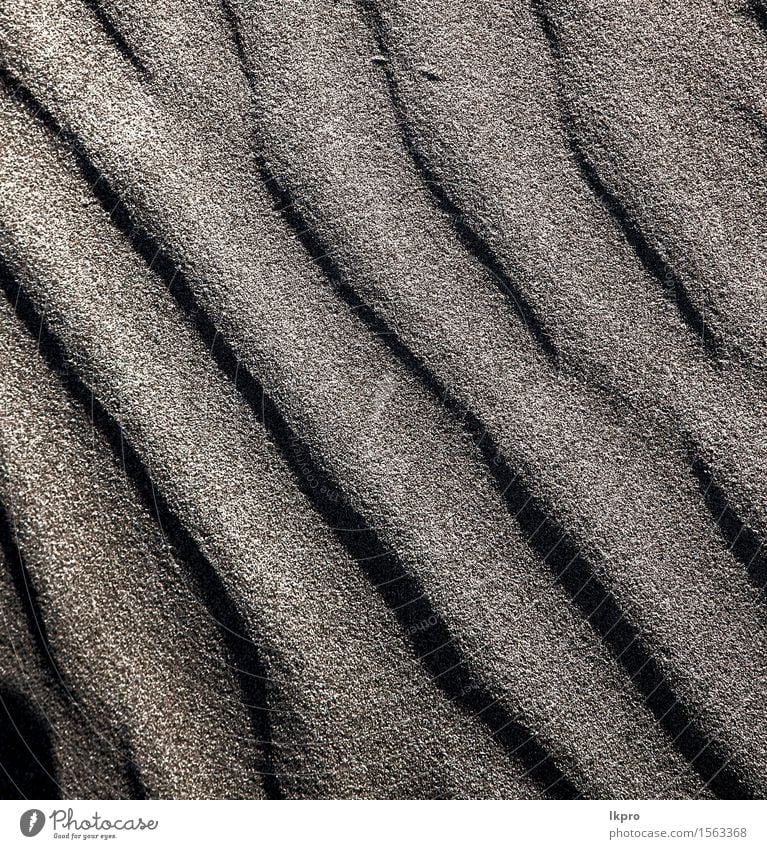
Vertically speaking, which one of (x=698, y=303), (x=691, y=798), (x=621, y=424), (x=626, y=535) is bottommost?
(x=691, y=798)

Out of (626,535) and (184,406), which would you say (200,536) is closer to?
(184,406)

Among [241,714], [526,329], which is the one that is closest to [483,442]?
[526,329]

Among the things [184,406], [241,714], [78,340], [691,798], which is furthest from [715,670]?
[78,340]

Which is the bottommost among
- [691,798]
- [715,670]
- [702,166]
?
[691,798]
